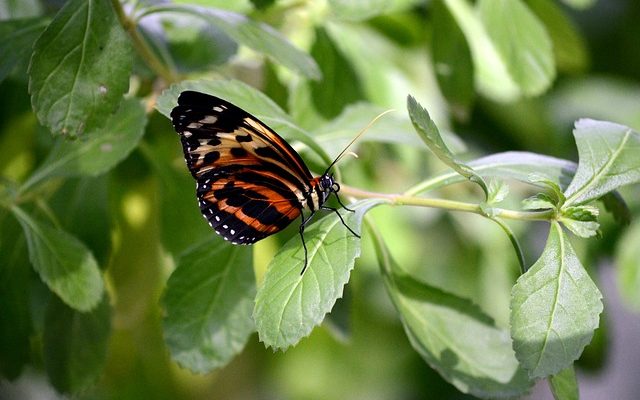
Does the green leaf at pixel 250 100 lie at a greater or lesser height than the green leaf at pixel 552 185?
greater

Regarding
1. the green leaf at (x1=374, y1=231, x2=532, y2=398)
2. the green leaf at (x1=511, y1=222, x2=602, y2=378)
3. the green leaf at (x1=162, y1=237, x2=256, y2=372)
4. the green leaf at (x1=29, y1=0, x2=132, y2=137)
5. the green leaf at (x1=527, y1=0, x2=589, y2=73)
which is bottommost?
the green leaf at (x1=527, y1=0, x2=589, y2=73)

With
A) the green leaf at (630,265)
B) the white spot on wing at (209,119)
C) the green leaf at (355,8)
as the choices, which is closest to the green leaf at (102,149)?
the white spot on wing at (209,119)

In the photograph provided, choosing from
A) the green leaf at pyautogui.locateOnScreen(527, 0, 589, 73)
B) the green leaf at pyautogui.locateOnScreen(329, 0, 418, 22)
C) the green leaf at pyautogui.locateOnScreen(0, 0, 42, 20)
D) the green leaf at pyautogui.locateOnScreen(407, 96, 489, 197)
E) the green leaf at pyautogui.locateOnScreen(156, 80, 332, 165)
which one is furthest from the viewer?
the green leaf at pyautogui.locateOnScreen(527, 0, 589, 73)

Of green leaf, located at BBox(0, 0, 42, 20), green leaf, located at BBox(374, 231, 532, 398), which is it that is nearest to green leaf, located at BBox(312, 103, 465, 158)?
green leaf, located at BBox(374, 231, 532, 398)

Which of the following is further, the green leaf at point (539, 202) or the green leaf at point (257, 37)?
the green leaf at point (257, 37)

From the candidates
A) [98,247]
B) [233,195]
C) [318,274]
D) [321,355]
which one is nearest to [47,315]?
[98,247]

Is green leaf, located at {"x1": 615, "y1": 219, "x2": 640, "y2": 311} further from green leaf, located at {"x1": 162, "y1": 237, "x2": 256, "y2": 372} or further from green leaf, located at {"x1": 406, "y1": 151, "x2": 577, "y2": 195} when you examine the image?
green leaf, located at {"x1": 162, "y1": 237, "x2": 256, "y2": 372}

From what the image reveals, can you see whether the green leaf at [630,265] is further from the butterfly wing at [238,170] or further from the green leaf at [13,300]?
the green leaf at [13,300]
